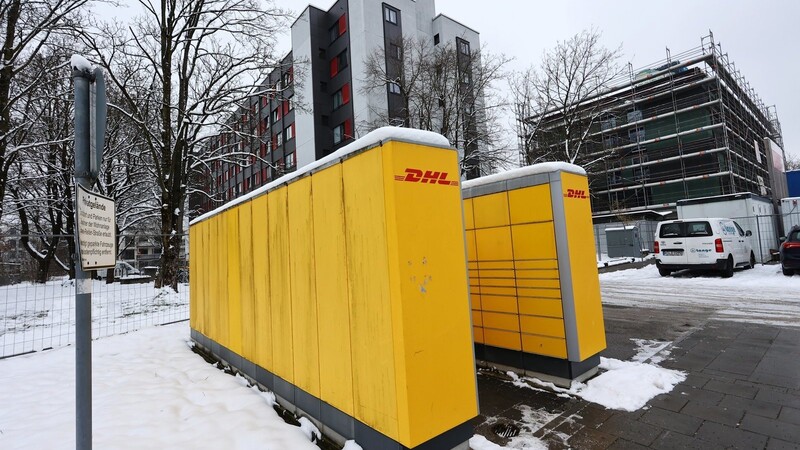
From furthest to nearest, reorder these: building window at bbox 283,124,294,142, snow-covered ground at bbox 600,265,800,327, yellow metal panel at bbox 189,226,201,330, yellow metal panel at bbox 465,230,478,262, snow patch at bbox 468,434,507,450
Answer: building window at bbox 283,124,294,142, snow-covered ground at bbox 600,265,800,327, yellow metal panel at bbox 189,226,201,330, yellow metal panel at bbox 465,230,478,262, snow patch at bbox 468,434,507,450

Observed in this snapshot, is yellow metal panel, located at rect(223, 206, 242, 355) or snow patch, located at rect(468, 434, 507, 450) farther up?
yellow metal panel, located at rect(223, 206, 242, 355)

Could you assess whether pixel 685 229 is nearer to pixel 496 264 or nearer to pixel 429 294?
pixel 496 264

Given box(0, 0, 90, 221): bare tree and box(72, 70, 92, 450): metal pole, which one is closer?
box(72, 70, 92, 450): metal pole

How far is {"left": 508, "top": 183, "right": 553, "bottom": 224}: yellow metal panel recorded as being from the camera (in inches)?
169

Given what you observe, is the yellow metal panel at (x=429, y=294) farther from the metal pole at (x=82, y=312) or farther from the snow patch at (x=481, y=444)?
the metal pole at (x=82, y=312)

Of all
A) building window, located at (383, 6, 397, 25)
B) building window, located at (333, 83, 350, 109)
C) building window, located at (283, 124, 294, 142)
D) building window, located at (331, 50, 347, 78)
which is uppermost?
building window, located at (383, 6, 397, 25)

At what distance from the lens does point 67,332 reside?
8141 mm

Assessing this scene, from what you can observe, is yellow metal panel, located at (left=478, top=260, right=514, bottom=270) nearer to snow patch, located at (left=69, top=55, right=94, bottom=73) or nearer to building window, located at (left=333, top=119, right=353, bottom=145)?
snow patch, located at (left=69, top=55, right=94, bottom=73)

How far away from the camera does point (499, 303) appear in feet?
15.7

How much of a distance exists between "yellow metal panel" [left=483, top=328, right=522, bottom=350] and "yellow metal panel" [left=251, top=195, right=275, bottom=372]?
257 cm

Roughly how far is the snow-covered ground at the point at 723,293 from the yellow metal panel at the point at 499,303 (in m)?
5.02

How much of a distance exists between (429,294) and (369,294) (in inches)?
16.9

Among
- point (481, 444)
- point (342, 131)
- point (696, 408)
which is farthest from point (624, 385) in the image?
point (342, 131)

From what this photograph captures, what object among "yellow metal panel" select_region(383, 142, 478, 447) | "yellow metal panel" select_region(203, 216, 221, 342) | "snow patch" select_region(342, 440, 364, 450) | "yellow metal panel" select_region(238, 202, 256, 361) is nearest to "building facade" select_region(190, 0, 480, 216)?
"yellow metal panel" select_region(203, 216, 221, 342)
